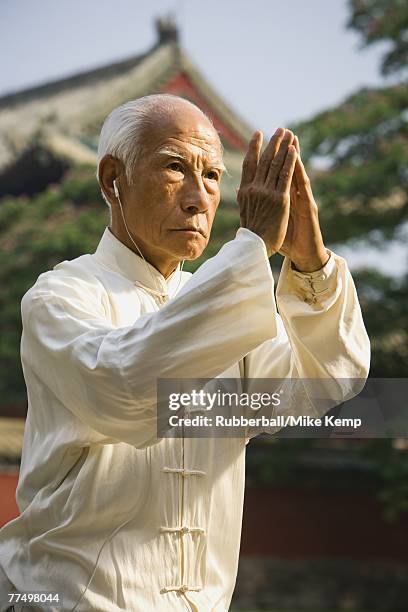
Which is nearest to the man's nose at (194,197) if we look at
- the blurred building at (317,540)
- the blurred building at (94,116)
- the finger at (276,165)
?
the finger at (276,165)

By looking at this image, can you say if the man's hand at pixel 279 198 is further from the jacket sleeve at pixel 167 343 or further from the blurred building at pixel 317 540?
the blurred building at pixel 317 540

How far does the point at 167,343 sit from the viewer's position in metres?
1.73

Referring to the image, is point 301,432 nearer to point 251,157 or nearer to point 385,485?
point 251,157

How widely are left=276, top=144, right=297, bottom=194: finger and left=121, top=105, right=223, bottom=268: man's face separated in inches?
10.6

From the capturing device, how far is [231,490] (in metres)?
2.10

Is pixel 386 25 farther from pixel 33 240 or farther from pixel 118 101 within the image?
pixel 118 101

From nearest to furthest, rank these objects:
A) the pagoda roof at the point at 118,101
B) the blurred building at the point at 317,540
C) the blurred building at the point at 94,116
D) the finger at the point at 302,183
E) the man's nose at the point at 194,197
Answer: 1. the finger at the point at 302,183
2. the man's nose at the point at 194,197
3. the blurred building at the point at 317,540
4. the blurred building at the point at 94,116
5. the pagoda roof at the point at 118,101

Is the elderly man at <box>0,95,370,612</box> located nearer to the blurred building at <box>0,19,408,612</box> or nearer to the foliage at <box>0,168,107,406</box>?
the foliage at <box>0,168,107,406</box>

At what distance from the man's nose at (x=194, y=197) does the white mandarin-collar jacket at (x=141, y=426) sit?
8.7 inches

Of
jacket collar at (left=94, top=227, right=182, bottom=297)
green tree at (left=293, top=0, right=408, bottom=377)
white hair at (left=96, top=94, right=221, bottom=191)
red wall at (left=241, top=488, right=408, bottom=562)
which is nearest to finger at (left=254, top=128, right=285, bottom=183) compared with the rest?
white hair at (left=96, top=94, right=221, bottom=191)

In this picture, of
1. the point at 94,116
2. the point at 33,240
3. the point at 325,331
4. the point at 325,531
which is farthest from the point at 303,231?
the point at 94,116

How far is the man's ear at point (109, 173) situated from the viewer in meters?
2.22

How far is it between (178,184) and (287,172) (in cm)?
31

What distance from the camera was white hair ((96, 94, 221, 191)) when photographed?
2133 millimetres
